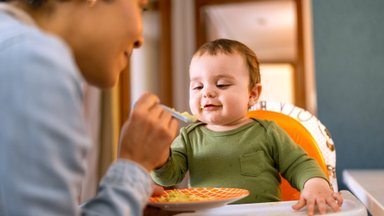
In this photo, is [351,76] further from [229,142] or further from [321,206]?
[321,206]

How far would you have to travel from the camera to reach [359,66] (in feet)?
7.99

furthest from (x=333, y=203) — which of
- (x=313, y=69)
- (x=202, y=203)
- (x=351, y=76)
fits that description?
(x=313, y=69)

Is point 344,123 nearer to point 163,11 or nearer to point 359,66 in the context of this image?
point 359,66

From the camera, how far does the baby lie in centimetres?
101

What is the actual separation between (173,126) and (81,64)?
0.15 meters

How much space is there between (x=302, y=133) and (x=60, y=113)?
85 centimetres

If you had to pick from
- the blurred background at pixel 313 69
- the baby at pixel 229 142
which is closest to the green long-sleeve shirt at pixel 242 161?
the baby at pixel 229 142

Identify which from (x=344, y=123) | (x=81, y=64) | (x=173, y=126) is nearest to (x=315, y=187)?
(x=173, y=126)

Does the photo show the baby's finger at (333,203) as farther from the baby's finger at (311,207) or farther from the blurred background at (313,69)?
the blurred background at (313,69)

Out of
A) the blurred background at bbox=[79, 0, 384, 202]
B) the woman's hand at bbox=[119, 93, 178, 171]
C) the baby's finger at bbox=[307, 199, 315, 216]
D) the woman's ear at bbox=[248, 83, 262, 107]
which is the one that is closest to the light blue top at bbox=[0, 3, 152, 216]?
the woman's hand at bbox=[119, 93, 178, 171]

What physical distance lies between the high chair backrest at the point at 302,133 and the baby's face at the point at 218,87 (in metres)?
0.21

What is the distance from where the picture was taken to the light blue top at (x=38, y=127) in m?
0.45

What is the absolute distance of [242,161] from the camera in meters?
1.02

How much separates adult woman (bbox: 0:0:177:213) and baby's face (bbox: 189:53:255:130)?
43 cm
